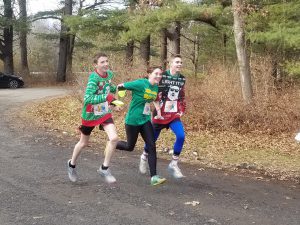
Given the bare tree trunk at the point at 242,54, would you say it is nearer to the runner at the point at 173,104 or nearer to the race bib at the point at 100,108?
the runner at the point at 173,104

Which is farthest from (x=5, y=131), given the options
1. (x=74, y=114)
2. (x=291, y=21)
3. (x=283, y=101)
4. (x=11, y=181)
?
(x=291, y=21)

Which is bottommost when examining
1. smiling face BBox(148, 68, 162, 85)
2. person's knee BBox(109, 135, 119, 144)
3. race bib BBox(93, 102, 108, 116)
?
person's knee BBox(109, 135, 119, 144)

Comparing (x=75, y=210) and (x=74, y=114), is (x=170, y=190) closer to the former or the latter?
(x=75, y=210)

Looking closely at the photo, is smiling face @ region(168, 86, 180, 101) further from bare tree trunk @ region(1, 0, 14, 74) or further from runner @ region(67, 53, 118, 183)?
bare tree trunk @ region(1, 0, 14, 74)

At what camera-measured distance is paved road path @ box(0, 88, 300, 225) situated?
5062 millimetres

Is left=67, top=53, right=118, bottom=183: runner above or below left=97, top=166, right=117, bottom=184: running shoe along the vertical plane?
above

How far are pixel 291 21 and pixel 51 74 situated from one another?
28232 mm

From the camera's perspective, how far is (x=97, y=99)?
615 centimetres

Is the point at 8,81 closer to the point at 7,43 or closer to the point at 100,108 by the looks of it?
the point at 7,43

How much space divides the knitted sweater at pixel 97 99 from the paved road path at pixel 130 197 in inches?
37.4

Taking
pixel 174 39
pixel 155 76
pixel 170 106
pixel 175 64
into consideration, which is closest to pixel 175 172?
pixel 170 106

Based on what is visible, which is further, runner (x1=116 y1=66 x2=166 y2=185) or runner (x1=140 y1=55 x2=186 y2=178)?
runner (x1=140 y1=55 x2=186 y2=178)

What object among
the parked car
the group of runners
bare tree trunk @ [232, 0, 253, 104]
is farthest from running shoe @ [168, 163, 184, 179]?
the parked car

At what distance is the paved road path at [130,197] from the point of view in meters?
5.06
